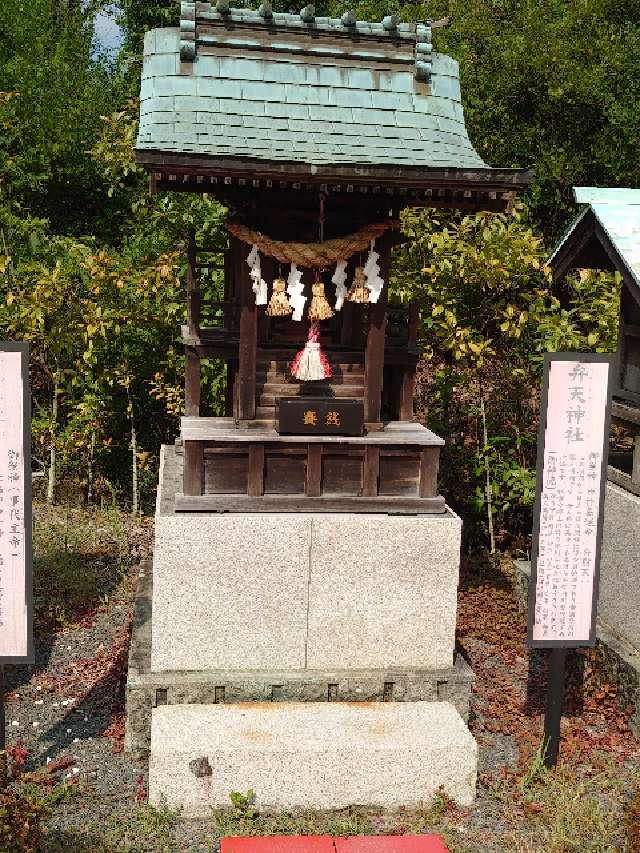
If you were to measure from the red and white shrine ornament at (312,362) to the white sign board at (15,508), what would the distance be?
2.22 m

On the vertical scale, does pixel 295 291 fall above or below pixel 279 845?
above

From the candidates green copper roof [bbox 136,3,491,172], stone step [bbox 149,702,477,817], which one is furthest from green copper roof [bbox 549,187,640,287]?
stone step [bbox 149,702,477,817]

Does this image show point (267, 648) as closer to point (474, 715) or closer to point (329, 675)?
point (329, 675)

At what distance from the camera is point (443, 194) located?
262 inches

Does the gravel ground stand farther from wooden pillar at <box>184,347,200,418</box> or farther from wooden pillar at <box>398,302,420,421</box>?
wooden pillar at <box>398,302,420,421</box>

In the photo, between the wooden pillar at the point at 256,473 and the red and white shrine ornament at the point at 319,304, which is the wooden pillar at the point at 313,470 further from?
the red and white shrine ornament at the point at 319,304

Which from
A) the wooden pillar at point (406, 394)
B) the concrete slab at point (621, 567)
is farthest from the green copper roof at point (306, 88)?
the concrete slab at point (621, 567)

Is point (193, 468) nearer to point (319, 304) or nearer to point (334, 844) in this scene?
point (319, 304)

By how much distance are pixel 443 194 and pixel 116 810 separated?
5.15 metres

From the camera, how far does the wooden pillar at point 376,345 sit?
719cm

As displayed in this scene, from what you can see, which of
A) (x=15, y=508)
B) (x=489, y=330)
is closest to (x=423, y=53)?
(x=15, y=508)

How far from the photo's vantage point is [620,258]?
758 centimetres

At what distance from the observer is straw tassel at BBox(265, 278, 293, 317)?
6.78 metres

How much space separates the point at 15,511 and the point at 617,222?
5771mm
